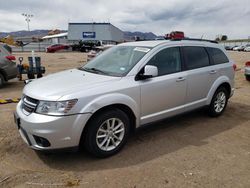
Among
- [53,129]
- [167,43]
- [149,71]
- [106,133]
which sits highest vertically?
[167,43]

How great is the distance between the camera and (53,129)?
3.19 metres

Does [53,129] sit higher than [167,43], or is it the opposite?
[167,43]

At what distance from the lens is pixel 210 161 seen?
362cm

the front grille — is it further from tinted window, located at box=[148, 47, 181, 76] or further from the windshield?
tinted window, located at box=[148, 47, 181, 76]

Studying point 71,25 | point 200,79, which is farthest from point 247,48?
Result: point 200,79

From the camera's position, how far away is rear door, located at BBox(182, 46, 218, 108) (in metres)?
4.79

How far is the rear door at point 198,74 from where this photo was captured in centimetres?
479

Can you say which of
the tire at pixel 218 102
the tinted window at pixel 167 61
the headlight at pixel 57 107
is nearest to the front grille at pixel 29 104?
the headlight at pixel 57 107

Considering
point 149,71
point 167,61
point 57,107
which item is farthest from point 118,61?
point 57,107

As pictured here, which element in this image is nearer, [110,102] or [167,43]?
[110,102]

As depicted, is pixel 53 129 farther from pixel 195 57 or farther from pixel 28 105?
pixel 195 57

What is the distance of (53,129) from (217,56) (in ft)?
13.0

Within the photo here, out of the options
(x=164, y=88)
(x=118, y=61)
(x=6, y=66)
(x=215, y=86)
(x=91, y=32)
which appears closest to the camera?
(x=164, y=88)

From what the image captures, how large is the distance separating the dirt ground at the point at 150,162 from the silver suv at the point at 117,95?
32 centimetres
